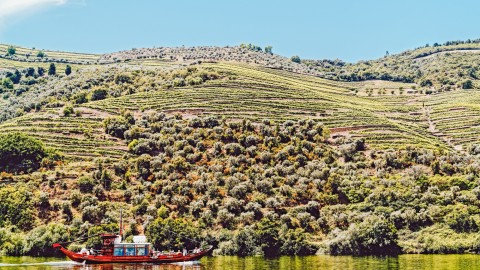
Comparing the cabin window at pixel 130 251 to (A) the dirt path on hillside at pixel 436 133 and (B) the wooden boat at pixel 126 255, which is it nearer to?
(B) the wooden boat at pixel 126 255

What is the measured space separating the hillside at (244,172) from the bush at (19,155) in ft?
1.90

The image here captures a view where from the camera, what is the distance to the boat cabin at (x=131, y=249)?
71688 mm

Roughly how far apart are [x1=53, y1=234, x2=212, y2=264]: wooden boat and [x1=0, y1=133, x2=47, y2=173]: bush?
155 ft

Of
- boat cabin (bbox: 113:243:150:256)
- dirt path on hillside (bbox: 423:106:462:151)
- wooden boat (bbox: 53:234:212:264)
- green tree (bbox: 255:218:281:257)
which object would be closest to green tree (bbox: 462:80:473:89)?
dirt path on hillside (bbox: 423:106:462:151)

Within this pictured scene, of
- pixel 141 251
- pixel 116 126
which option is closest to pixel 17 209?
pixel 141 251

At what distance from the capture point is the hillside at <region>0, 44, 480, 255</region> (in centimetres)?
8875

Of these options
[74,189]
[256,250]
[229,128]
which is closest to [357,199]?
[256,250]

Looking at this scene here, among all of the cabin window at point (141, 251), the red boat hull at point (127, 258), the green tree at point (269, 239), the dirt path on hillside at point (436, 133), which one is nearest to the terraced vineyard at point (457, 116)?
the dirt path on hillside at point (436, 133)

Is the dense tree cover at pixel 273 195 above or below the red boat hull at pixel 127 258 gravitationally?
above

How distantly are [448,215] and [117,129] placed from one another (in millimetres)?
75230

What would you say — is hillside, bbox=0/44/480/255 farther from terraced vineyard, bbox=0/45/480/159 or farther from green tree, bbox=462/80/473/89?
green tree, bbox=462/80/473/89

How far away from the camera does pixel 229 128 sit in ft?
429

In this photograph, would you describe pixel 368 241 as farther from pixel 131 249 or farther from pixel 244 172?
pixel 131 249

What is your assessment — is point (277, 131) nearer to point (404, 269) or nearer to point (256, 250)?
point (256, 250)
